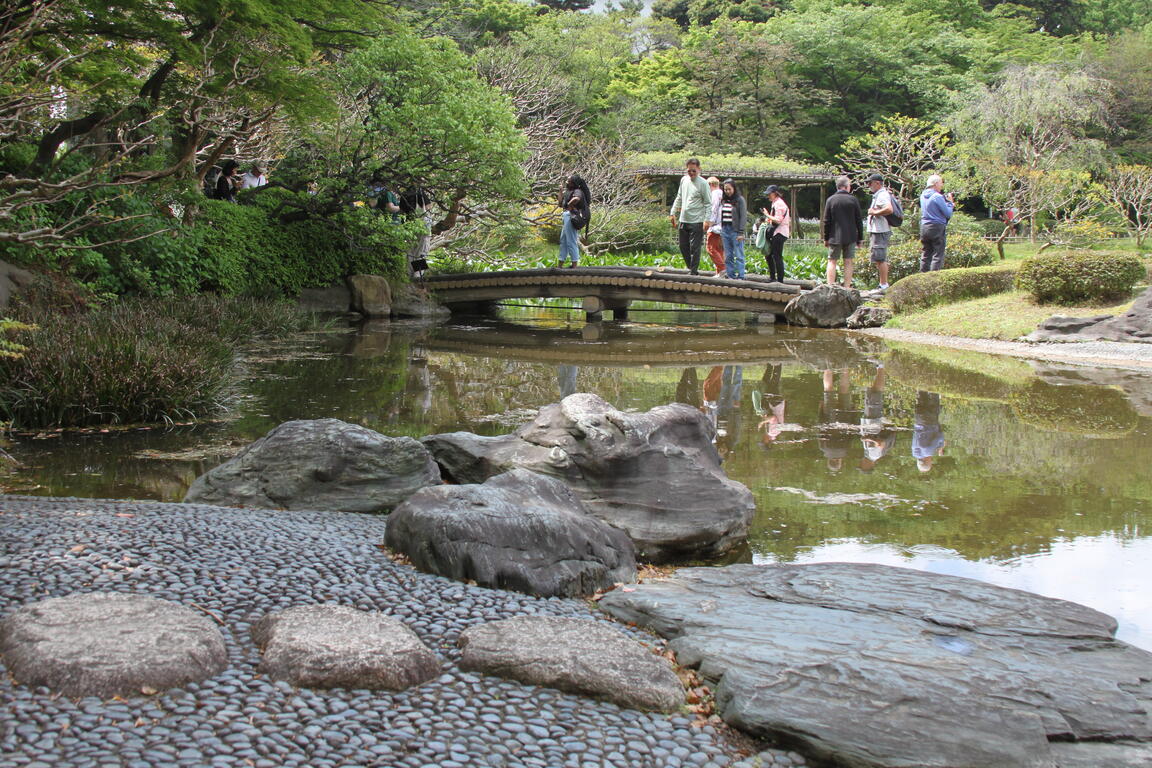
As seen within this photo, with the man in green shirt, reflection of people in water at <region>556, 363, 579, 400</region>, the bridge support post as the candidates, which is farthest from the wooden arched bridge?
reflection of people in water at <region>556, 363, 579, 400</region>

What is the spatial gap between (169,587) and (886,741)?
8.09 ft

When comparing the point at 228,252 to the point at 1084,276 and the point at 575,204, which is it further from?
the point at 1084,276

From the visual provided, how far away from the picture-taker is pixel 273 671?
2.93m

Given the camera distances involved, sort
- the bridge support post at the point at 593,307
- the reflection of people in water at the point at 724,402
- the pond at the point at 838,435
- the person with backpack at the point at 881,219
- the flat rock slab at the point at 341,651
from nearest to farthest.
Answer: the flat rock slab at the point at 341,651, the pond at the point at 838,435, the reflection of people in water at the point at 724,402, the person with backpack at the point at 881,219, the bridge support post at the point at 593,307

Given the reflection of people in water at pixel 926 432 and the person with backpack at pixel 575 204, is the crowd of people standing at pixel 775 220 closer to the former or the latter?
the person with backpack at pixel 575 204

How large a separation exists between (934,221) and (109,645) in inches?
547

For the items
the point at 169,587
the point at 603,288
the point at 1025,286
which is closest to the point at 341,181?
the point at 603,288

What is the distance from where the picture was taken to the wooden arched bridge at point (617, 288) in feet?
51.4

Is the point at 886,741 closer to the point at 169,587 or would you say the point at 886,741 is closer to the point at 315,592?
the point at 315,592

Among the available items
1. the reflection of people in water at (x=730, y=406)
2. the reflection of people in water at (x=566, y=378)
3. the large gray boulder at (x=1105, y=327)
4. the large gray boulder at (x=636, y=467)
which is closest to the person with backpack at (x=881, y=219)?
the large gray boulder at (x=1105, y=327)

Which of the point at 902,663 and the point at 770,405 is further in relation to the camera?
the point at 770,405

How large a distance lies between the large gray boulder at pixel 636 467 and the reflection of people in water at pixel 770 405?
1884mm

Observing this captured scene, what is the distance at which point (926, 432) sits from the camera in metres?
7.52

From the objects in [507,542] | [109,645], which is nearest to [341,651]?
[109,645]
